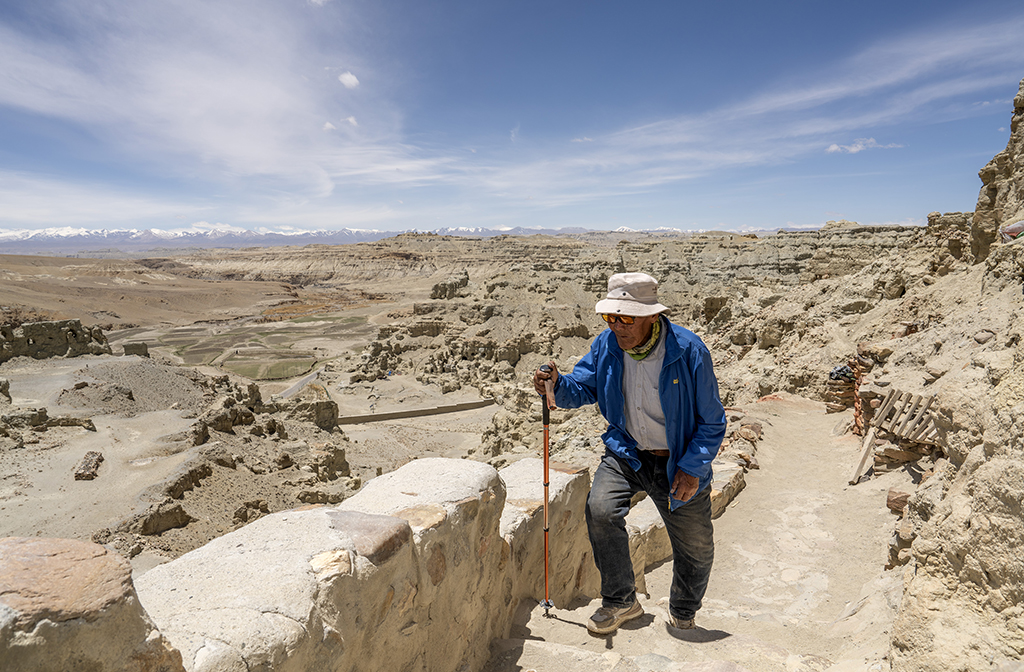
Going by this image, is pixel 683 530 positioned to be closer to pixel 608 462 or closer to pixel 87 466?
pixel 608 462

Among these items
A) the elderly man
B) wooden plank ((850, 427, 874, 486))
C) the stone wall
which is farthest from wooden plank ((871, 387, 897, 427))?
the stone wall

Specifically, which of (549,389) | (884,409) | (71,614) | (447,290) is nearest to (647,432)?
(549,389)

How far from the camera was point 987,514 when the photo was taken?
211 centimetres

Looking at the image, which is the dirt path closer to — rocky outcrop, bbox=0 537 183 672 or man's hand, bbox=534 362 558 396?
man's hand, bbox=534 362 558 396

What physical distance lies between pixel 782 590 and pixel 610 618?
296cm

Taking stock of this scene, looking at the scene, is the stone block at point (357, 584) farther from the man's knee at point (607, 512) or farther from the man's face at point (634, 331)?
the man's face at point (634, 331)

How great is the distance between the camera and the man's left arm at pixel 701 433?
2955mm

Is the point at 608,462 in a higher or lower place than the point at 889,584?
higher

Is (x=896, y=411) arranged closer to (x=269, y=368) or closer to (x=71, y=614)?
(x=71, y=614)

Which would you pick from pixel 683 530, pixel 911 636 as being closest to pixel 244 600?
pixel 683 530

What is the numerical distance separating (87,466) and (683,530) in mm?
12880

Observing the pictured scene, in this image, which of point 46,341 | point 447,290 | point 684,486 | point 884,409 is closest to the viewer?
point 684,486

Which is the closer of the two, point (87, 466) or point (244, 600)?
point (244, 600)

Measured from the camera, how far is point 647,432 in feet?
10.6
